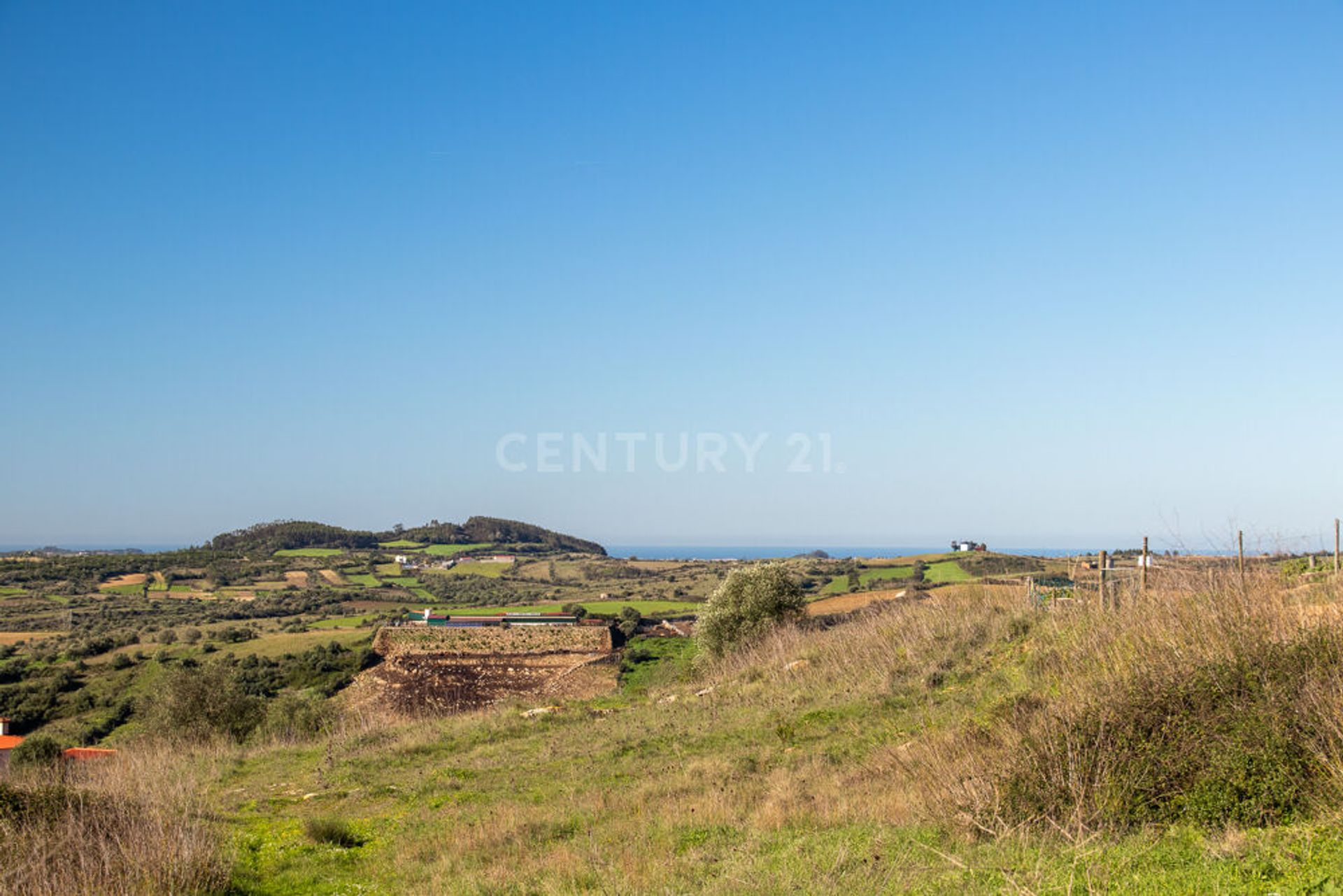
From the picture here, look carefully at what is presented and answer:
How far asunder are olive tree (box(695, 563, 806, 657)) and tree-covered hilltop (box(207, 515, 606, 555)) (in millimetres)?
120852

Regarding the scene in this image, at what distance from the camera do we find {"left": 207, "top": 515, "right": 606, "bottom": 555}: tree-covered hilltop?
142500 mm

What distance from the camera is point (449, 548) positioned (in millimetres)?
156000

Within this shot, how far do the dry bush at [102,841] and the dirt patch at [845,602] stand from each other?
34.4 meters

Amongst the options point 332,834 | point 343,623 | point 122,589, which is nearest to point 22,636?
point 343,623

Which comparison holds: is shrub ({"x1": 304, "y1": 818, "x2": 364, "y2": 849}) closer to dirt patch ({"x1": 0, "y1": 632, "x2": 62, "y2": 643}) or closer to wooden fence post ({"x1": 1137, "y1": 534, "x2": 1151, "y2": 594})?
wooden fence post ({"x1": 1137, "y1": 534, "x2": 1151, "y2": 594})

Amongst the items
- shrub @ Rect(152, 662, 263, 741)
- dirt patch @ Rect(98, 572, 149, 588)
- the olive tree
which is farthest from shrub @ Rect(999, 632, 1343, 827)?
dirt patch @ Rect(98, 572, 149, 588)

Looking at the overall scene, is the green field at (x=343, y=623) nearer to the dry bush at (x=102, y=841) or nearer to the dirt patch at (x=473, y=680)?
the dirt patch at (x=473, y=680)

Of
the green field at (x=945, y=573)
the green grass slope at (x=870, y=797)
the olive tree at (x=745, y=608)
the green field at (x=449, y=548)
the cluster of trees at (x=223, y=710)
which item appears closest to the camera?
the green grass slope at (x=870, y=797)

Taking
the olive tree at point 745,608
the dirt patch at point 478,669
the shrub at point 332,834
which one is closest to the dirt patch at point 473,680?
the dirt patch at point 478,669

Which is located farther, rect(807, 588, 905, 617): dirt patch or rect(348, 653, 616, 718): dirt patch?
rect(807, 588, 905, 617): dirt patch

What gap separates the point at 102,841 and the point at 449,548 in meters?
153

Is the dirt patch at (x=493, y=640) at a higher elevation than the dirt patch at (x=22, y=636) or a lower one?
higher

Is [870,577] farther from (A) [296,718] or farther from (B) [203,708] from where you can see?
(B) [203,708]

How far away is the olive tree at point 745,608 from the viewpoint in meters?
37.1
